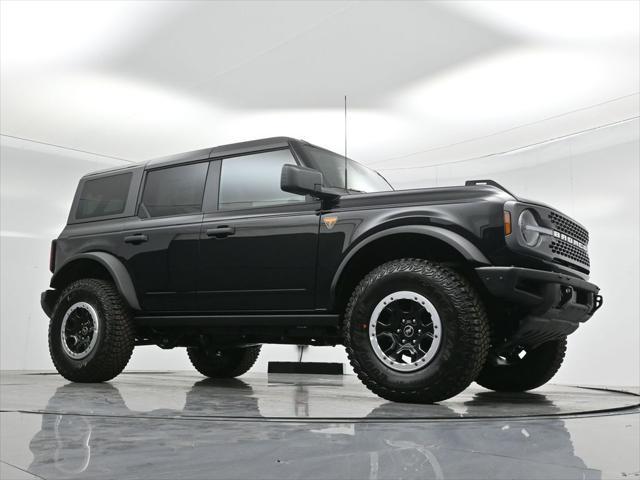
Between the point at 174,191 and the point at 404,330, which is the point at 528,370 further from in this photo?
the point at 174,191

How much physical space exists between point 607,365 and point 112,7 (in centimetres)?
726

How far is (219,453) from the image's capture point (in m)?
1.99

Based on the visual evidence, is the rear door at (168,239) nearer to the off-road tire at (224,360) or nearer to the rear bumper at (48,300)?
the rear bumper at (48,300)

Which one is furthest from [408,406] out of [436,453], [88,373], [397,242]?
[88,373]

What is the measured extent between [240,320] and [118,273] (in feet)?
4.21

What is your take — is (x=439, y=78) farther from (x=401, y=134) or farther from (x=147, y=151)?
(x=147, y=151)

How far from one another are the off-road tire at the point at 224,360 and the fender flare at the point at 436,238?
9.54 ft

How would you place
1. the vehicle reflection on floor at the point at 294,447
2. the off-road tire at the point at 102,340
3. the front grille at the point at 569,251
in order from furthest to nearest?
1. the off-road tire at the point at 102,340
2. the front grille at the point at 569,251
3. the vehicle reflection on floor at the point at 294,447

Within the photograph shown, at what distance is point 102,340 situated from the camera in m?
5.12

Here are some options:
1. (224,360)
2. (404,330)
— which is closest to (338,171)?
(404,330)

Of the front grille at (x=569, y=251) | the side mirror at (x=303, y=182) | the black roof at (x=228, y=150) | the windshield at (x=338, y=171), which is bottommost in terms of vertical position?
the front grille at (x=569, y=251)

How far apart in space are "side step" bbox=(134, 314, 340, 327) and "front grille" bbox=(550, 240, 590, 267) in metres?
1.42

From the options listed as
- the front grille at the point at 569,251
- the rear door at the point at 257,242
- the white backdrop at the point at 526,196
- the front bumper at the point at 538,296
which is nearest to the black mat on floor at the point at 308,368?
the white backdrop at the point at 526,196

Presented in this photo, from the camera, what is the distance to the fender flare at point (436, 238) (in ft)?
12.2
